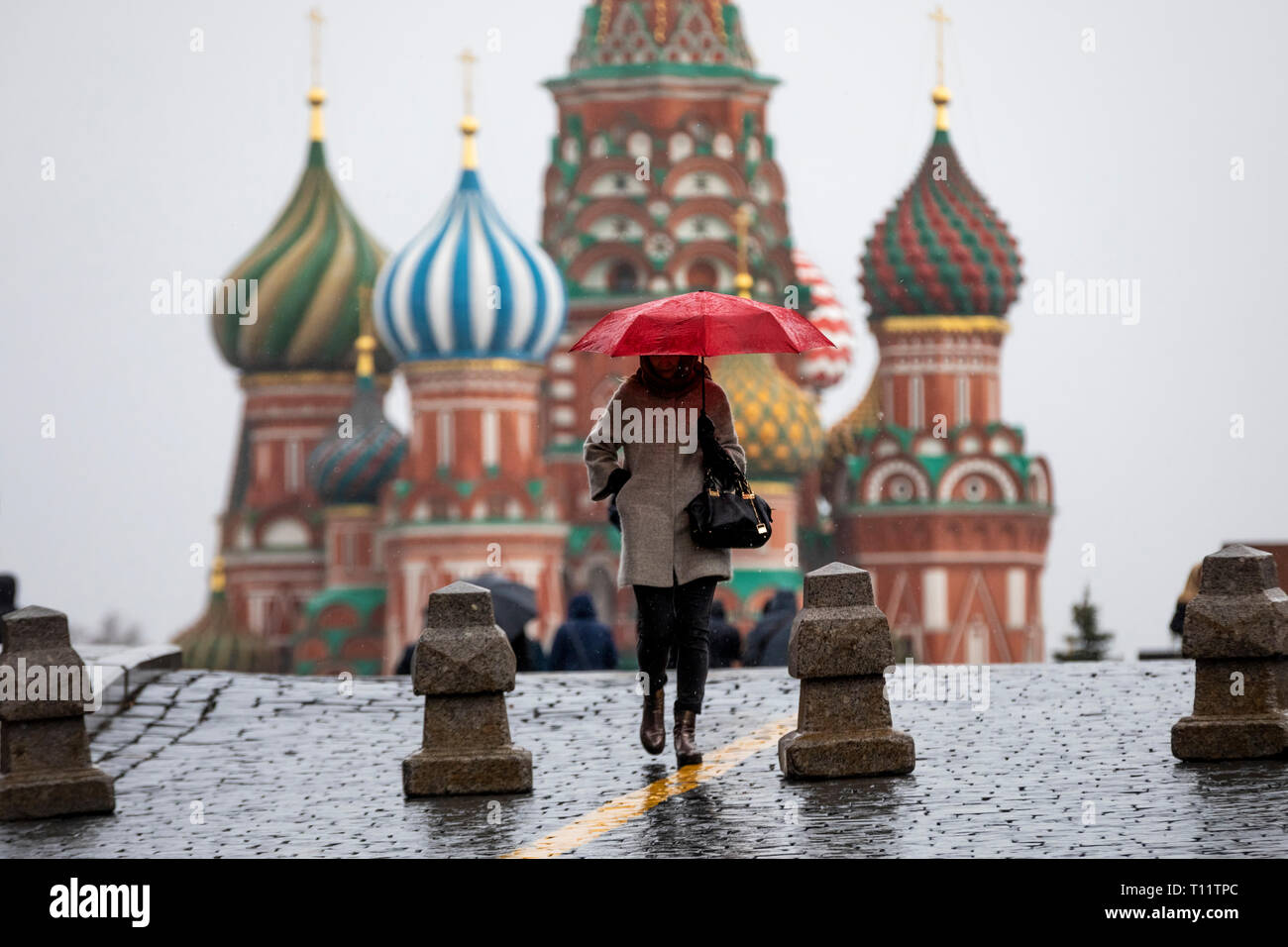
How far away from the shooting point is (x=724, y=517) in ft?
36.2

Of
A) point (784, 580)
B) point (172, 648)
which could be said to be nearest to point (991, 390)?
point (784, 580)

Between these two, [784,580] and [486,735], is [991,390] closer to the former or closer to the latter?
[784,580]

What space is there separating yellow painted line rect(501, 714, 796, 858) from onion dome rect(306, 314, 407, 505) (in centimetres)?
5606

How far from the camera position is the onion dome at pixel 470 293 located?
65812 mm

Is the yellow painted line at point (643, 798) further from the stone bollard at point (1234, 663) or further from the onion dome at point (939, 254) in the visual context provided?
the onion dome at point (939, 254)

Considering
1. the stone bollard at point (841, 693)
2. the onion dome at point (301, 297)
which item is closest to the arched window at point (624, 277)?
Result: the onion dome at point (301, 297)

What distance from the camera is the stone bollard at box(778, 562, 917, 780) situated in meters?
11.0

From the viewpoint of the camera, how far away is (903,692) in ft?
48.3

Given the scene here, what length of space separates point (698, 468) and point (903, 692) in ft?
12.5

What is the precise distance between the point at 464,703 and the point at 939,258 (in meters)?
57.4

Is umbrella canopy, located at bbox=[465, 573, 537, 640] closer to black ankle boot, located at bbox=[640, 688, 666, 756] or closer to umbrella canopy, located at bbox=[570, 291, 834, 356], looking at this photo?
black ankle boot, located at bbox=[640, 688, 666, 756]

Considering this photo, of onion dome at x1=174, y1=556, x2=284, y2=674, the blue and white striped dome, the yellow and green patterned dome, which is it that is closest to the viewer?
the yellow and green patterned dome

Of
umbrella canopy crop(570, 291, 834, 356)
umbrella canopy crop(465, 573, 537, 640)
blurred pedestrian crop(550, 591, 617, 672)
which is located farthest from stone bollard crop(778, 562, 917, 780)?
blurred pedestrian crop(550, 591, 617, 672)
